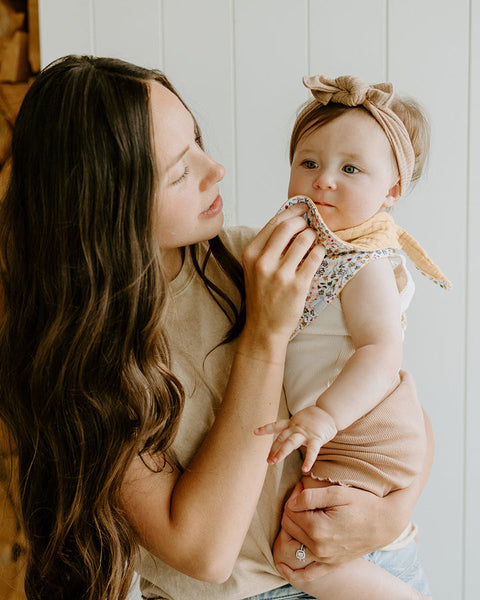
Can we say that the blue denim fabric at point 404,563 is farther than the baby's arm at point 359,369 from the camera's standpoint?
Yes

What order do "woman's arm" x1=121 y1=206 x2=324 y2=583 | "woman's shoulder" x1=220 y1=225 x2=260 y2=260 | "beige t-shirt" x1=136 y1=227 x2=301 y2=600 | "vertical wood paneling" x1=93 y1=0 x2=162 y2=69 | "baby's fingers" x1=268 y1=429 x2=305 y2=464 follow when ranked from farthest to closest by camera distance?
"vertical wood paneling" x1=93 y1=0 x2=162 y2=69, "woman's shoulder" x1=220 y1=225 x2=260 y2=260, "beige t-shirt" x1=136 y1=227 x2=301 y2=600, "woman's arm" x1=121 y1=206 x2=324 y2=583, "baby's fingers" x1=268 y1=429 x2=305 y2=464

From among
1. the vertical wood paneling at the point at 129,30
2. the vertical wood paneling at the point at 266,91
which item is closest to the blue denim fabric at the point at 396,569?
the vertical wood paneling at the point at 266,91

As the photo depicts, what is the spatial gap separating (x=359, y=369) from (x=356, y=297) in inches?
4.6

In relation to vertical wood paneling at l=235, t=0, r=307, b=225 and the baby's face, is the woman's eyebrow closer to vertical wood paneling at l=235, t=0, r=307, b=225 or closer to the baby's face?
the baby's face

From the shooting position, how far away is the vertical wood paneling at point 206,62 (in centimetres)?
145

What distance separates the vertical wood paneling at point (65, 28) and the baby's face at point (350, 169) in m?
0.72

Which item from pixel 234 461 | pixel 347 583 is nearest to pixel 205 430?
pixel 234 461

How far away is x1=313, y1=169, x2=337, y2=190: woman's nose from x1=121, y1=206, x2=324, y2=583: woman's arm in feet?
0.26

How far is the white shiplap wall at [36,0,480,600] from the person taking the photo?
4.78 feet

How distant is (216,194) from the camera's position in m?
1.01

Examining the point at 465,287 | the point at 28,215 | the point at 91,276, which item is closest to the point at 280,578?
the point at 91,276

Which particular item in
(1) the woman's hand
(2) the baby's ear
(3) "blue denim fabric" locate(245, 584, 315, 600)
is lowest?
(3) "blue denim fabric" locate(245, 584, 315, 600)

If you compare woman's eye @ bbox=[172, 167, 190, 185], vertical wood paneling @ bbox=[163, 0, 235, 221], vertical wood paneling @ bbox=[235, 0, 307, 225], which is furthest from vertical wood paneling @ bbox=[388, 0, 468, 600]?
woman's eye @ bbox=[172, 167, 190, 185]

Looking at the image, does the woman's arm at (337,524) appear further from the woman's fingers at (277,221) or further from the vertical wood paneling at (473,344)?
the vertical wood paneling at (473,344)
